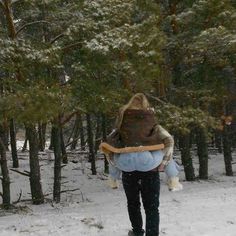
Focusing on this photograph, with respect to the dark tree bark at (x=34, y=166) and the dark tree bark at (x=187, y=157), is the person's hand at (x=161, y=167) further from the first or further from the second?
the dark tree bark at (x=187, y=157)

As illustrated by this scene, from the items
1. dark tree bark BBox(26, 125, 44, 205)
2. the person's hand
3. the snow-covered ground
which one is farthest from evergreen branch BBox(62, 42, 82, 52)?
the person's hand

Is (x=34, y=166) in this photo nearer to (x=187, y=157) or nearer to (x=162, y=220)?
(x=162, y=220)

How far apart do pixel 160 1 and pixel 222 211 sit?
10.2m

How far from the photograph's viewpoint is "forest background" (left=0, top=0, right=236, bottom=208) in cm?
993

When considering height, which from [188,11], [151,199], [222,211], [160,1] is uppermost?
[160,1]

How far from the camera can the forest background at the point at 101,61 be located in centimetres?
993

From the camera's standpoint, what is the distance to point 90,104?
38.9 feet

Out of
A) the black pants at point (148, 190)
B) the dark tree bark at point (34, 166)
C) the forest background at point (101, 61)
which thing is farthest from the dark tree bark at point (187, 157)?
the black pants at point (148, 190)

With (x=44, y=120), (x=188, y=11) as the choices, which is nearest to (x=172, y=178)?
(x=44, y=120)

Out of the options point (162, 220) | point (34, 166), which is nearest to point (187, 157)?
point (34, 166)

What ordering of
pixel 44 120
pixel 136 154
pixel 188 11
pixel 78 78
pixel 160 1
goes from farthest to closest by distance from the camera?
1. pixel 160 1
2. pixel 188 11
3. pixel 78 78
4. pixel 44 120
5. pixel 136 154

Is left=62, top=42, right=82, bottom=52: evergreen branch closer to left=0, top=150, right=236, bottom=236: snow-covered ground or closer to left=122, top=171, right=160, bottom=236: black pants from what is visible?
left=0, top=150, right=236, bottom=236: snow-covered ground

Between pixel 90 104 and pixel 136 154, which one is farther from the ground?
pixel 90 104

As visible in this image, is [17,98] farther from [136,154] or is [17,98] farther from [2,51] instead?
[136,154]
